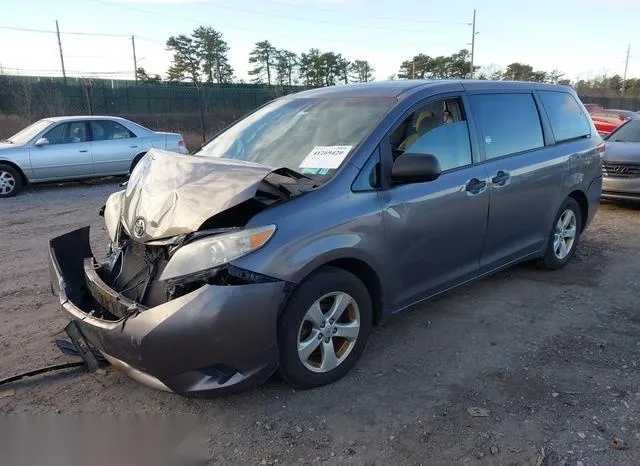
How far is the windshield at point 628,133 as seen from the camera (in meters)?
9.16

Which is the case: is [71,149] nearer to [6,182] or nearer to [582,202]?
[6,182]

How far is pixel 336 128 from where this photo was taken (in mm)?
3709

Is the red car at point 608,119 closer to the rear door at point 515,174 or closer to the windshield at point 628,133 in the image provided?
the windshield at point 628,133

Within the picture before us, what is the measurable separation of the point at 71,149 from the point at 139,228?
884 cm

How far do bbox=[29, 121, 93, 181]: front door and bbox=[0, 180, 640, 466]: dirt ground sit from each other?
21.0ft

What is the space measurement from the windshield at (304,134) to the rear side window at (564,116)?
2175mm

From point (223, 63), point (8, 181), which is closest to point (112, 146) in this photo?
point (8, 181)

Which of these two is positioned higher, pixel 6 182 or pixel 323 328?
pixel 6 182

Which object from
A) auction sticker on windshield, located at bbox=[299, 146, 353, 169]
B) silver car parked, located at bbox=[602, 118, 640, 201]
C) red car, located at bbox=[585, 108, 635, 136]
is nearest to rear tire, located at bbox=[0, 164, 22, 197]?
auction sticker on windshield, located at bbox=[299, 146, 353, 169]

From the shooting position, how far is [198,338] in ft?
8.61

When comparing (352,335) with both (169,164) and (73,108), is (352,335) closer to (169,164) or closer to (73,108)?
(169,164)

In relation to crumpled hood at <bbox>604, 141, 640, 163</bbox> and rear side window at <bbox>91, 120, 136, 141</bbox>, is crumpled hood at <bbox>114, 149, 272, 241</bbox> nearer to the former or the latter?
crumpled hood at <bbox>604, 141, 640, 163</bbox>

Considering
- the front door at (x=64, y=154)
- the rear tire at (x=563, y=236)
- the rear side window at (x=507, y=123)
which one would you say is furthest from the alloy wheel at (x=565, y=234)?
the front door at (x=64, y=154)

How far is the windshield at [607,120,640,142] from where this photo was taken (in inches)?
361
